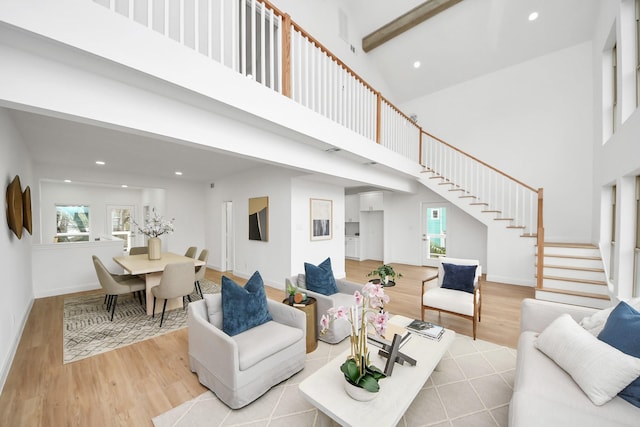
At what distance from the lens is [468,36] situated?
597 cm

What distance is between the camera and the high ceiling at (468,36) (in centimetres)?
511

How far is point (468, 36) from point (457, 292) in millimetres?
6175

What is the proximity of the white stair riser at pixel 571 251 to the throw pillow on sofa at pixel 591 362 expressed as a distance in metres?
3.65

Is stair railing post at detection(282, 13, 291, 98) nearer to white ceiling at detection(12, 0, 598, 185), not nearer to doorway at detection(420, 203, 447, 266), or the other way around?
white ceiling at detection(12, 0, 598, 185)

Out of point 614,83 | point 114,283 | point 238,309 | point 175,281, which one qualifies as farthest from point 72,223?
point 614,83

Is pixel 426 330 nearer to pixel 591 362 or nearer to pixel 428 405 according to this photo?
pixel 428 405

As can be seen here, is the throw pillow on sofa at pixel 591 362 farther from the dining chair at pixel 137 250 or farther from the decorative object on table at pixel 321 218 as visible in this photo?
the dining chair at pixel 137 250

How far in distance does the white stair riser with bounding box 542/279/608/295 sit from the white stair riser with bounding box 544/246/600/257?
1.95ft

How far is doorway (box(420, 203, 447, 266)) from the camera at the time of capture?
273 inches

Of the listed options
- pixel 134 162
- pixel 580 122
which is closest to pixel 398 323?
pixel 134 162

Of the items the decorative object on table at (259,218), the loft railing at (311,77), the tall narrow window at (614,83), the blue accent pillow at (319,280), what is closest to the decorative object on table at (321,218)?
the decorative object on table at (259,218)

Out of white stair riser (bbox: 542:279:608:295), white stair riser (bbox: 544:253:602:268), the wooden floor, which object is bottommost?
the wooden floor

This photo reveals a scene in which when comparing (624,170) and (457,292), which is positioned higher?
(624,170)

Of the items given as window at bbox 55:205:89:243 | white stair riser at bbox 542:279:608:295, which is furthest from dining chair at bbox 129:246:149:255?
white stair riser at bbox 542:279:608:295
